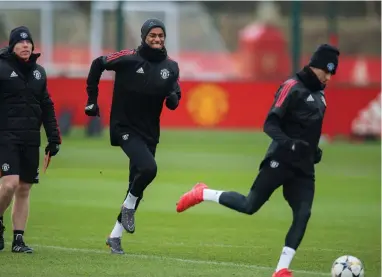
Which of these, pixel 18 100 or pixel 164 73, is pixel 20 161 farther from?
pixel 164 73

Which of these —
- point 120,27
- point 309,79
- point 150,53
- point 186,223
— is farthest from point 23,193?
point 120,27

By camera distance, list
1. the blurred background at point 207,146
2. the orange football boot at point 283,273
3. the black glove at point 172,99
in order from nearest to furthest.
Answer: the orange football boot at point 283,273 → the black glove at point 172,99 → the blurred background at point 207,146

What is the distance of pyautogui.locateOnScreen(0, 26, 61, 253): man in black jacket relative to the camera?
12.0 meters

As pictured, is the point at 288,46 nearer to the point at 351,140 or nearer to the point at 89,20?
the point at 89,20

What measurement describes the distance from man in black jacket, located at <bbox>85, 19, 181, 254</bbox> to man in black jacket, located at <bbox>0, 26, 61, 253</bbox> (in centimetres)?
58

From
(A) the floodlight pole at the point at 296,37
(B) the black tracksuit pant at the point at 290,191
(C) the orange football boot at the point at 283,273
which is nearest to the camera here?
(C) the orange football boot at the point at 283,273

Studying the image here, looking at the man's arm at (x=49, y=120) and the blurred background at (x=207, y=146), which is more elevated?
the man's arm at (x=49, y=120)

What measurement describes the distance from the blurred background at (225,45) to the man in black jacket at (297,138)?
20.5 metres

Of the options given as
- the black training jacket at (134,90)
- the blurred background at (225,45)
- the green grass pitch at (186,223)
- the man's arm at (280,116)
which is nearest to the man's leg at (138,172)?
the black training jacket at (134,90)

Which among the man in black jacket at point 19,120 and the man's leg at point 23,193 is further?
the man's leg at point 23,193

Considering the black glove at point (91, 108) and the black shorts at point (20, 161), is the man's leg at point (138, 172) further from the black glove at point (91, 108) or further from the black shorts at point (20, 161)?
the black shorts at point (20, 161)

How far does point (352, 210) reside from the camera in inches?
683

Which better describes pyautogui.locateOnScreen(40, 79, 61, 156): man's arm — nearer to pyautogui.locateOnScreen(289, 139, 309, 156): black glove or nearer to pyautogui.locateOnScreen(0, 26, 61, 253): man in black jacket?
pyautogui.locateOnScreen(0, 26, 61, 253): man in black jacket

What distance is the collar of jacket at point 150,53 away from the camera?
40.3 feet
